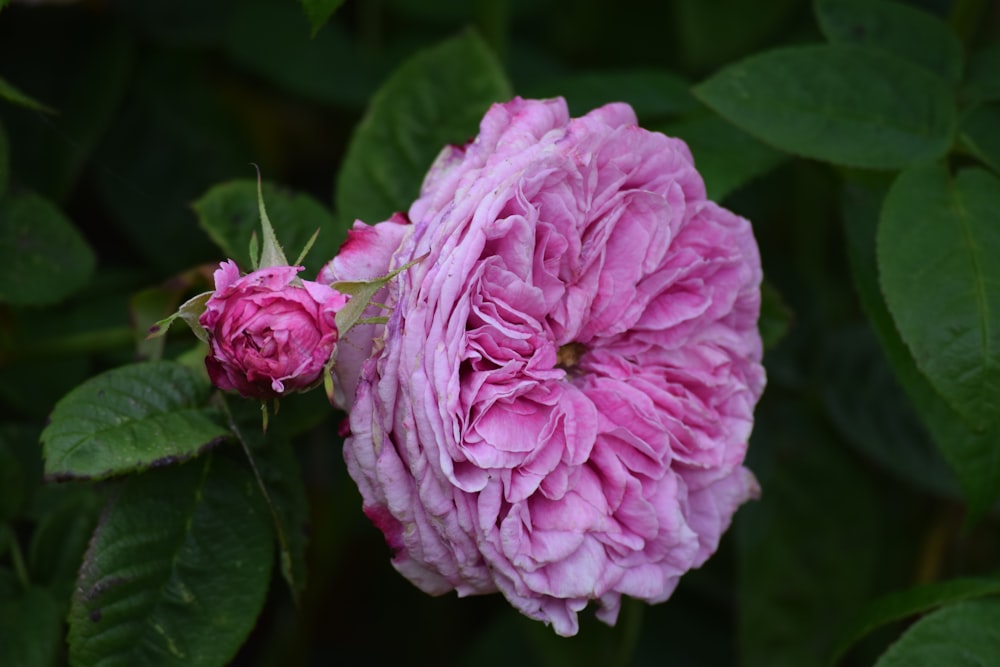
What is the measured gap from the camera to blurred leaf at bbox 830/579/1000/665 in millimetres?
1099

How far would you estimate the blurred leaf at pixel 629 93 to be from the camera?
1.37 metres

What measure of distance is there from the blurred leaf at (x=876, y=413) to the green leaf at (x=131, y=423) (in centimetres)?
103

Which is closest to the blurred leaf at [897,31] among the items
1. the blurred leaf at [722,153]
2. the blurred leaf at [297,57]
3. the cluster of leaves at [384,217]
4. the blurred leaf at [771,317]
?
the cluster of leaves at [384,217]

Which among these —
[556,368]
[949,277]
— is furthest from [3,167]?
[949,277]

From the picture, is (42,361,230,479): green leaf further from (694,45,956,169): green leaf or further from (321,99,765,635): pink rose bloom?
(694,45,956,169): green leaf

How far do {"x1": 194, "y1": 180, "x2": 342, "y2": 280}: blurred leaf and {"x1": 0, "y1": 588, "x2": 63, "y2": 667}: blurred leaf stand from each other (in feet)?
1.33

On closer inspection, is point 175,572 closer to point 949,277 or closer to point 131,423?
point 131,423

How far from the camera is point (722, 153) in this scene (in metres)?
1.25

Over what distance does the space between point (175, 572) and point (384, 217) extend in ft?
1.52

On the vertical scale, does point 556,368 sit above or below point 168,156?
above

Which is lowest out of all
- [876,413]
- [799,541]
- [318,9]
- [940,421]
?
[799,541]

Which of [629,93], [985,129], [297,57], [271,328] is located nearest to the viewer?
[271,328]

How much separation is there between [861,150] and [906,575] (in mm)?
893

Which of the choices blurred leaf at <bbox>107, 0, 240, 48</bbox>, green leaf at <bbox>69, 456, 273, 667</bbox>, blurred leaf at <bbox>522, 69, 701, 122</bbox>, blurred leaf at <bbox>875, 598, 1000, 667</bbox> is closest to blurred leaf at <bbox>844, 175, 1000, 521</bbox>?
blurred leaf at <bbox>875, 598, 1000, 667</bbox>
